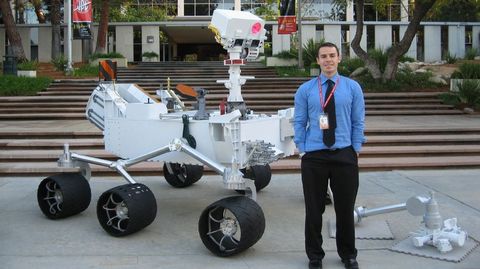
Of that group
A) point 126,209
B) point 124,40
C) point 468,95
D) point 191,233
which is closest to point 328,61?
point 191,233

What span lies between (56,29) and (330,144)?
3032 centimetres

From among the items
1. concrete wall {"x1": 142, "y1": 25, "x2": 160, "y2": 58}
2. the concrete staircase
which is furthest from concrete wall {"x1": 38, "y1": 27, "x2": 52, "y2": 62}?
the concrete staircase

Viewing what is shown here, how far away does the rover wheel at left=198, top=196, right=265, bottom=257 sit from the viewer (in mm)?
4832

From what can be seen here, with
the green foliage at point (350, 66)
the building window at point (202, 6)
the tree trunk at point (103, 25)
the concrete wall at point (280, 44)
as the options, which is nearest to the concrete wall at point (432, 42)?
the concrete wall at point (280, 44)

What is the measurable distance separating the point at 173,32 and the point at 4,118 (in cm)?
2622

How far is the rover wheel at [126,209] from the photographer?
213 inches

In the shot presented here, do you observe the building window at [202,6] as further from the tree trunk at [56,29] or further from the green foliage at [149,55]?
the tree trunk at [56,29]

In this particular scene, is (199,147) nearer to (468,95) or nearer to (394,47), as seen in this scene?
(468,95)

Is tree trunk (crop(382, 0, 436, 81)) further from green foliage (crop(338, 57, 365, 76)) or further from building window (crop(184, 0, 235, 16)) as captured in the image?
building window (crop(184, 0, 235, 16))

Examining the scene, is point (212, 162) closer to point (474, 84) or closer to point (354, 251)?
point (354, 251)

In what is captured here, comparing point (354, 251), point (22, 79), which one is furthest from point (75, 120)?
point (354, 251)

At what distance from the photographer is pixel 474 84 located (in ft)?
55.8

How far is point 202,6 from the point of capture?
42.0 metres

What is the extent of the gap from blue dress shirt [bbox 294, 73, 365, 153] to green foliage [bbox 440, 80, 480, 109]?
13.9 meters
